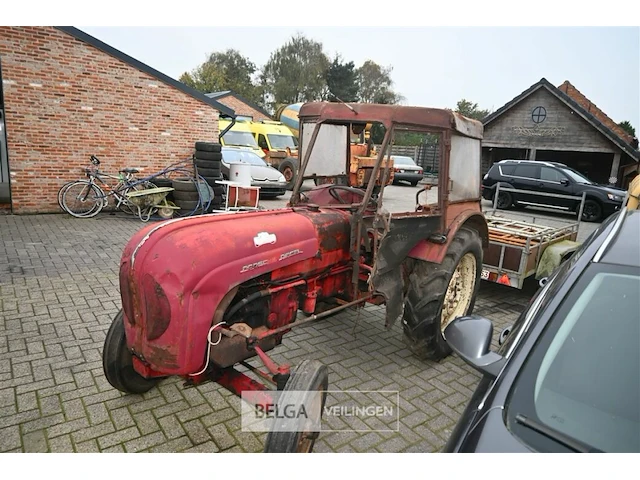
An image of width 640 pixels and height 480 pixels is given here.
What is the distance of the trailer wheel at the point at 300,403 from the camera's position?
2104 millimetres

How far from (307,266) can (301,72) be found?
3879cm

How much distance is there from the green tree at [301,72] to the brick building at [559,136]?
22059 millimetres

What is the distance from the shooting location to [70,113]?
29.3 feet

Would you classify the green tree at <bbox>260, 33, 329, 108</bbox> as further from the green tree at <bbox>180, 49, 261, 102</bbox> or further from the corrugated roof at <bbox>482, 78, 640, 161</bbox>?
the corrugated roof at <bbox>482, 78, 640, 161</bbox>

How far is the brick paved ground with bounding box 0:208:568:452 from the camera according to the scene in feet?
8.77

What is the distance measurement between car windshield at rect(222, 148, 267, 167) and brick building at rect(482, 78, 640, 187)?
8.23 metres

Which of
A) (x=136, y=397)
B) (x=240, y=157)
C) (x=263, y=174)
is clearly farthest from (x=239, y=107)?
(x=136, y=397)

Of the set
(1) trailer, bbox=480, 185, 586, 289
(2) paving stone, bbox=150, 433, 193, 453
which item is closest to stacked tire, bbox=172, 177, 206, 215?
(1) trailer, bbox=480, 185, 586, 289

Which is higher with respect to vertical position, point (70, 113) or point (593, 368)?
point (70, 113)

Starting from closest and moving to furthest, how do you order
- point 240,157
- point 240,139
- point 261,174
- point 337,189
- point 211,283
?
point 211,283, point 337,189, point 261,174, point 240,157, point 240,139

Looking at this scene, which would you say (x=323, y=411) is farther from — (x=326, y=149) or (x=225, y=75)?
(x=225, y=75)

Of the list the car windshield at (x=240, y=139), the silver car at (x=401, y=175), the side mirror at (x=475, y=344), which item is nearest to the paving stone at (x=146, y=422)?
the side mirror at (x=475, y=344)

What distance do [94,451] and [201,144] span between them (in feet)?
27.6

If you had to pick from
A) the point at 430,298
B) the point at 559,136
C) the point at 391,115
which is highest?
the point at 559,136
